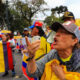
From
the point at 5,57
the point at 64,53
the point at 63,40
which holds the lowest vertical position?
the point at 5,57

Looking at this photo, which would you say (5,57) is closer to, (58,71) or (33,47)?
(58,71)

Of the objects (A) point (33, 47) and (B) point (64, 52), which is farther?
(B) point (64, 52)

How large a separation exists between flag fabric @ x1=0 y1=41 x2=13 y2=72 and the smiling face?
3.63m

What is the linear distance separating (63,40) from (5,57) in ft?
12.5

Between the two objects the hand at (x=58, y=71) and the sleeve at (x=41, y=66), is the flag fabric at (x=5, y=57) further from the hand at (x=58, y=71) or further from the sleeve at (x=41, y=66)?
the hand at (x=58, y=71)

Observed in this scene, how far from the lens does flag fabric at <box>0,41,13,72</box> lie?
5.00m

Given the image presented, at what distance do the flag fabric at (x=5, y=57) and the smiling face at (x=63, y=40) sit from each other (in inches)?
143

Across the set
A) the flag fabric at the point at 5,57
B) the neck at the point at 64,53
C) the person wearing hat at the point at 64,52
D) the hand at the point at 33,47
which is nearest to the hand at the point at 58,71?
the person wearing hat at the point at 64,52

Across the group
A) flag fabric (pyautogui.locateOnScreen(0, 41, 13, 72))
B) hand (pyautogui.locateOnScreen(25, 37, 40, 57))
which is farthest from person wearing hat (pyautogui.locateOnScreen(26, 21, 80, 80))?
flag fabric (pyautogui.locateOnScreen(0, 41, 13, 72))

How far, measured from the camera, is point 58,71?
4.91 feet

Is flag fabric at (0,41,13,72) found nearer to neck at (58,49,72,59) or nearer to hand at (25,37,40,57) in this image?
neck at (58,49,72,59)

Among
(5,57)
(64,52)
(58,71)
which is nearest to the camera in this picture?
(58,71)

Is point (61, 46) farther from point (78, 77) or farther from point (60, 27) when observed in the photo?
point (78, 77)

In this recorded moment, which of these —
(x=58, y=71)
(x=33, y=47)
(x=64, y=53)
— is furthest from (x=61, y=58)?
(x=33, y=47)
